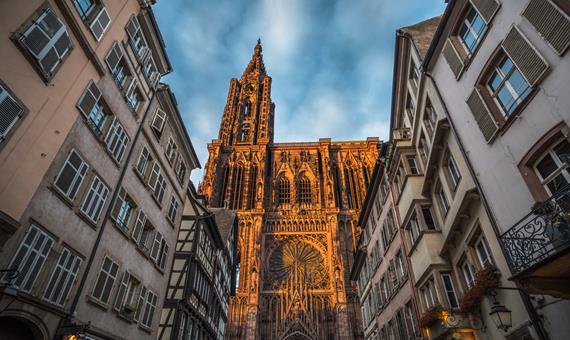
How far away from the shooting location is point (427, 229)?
13.4m

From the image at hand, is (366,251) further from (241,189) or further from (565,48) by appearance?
(241,189)

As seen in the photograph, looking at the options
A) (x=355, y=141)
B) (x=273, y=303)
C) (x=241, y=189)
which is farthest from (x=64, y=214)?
(x=355, y=141)

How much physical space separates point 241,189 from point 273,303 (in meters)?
17.7

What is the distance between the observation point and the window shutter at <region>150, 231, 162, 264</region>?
15181mm

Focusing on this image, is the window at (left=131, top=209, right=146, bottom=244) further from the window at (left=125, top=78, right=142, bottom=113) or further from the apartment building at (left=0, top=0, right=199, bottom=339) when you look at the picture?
the window at (left=125, top=78, right=142, bottom=113)

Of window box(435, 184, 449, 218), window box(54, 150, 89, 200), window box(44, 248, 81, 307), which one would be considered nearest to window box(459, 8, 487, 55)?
window box(435, 184, 449, 218)

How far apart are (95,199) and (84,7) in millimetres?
6161

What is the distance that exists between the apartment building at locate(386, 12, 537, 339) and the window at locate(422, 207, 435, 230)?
4 cm

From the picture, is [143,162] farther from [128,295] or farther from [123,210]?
[128,295]

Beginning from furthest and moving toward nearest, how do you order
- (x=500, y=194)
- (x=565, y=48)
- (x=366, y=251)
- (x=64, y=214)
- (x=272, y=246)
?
(x=272, y=246) → (x=366, y=251) → (x=64, y=214) → (x=500, y=194) → (x=565, y=48)

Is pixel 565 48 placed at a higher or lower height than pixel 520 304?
higher

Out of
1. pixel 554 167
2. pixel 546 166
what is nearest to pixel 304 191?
pixel 546 166

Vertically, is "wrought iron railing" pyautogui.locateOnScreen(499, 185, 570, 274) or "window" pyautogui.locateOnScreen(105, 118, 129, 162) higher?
"window" pyautogui.locateOnScreen(105, 118, 129, 162)

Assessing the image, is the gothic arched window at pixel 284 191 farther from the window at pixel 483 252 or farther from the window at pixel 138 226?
the window at pixel 483 252
